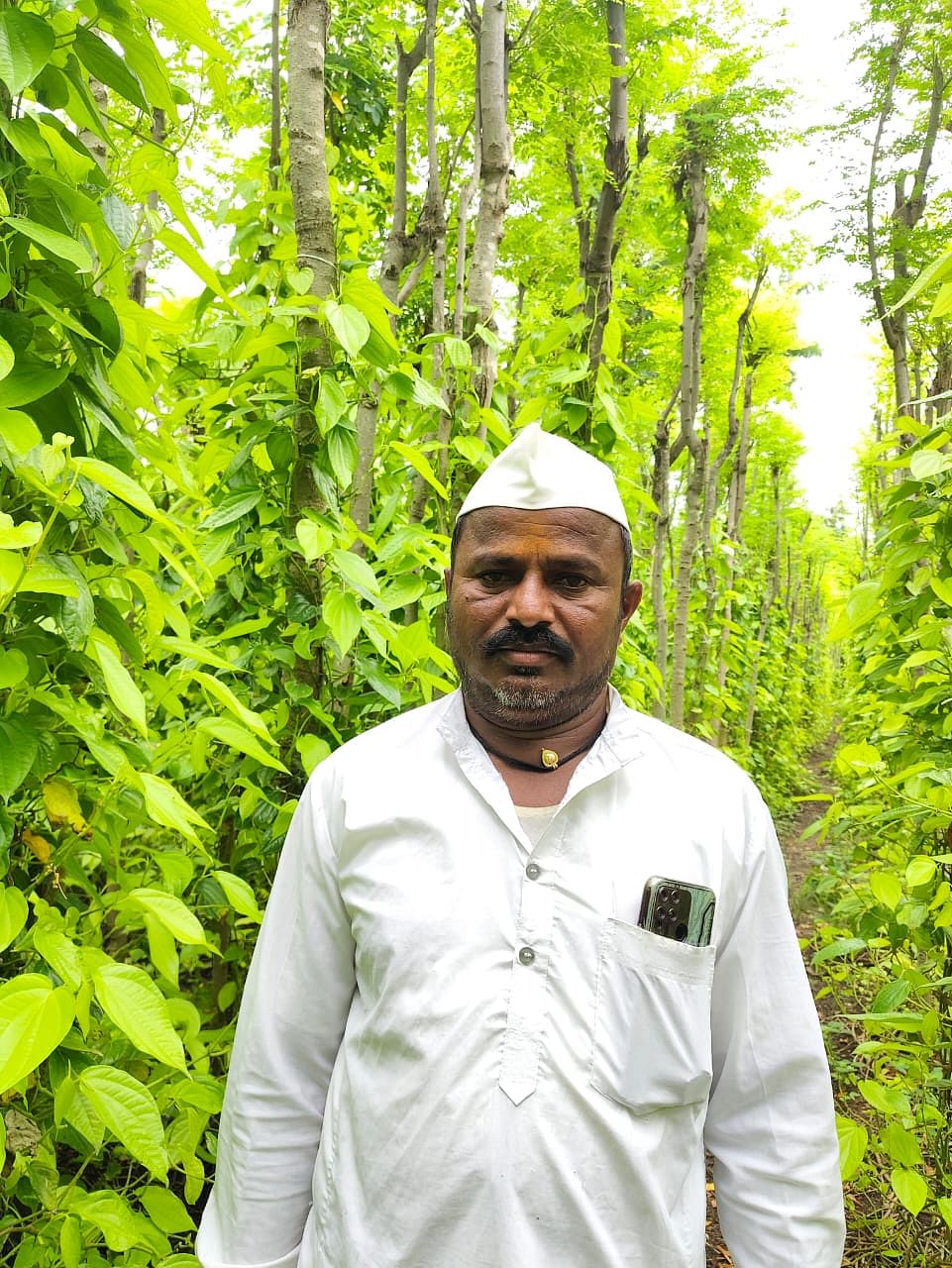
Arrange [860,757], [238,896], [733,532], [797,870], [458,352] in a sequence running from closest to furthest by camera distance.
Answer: [238,896] < [860,757] < [458,352] < [797,870] < [733,532]

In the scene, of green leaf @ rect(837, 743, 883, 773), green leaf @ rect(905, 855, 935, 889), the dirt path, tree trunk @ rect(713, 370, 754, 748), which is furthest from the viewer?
tree trunk @ rect(713, 370, 754, 748)

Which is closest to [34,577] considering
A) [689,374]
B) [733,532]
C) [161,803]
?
[161,803]

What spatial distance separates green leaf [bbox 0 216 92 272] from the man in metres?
0.70

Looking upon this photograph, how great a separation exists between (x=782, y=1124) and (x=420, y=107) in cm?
513

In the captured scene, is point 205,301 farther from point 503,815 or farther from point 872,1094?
point 872,1094

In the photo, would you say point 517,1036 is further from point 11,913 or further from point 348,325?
point 348,325

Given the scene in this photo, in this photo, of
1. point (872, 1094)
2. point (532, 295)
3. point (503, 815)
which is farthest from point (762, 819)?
point (532, 295)

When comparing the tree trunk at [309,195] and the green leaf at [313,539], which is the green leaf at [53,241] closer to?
the green leaf at [313,539]

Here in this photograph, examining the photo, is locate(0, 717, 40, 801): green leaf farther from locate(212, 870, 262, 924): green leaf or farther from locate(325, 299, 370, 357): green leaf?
locate(325, 299, 370, 357): green leaf

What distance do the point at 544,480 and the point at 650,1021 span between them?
0.84 metres

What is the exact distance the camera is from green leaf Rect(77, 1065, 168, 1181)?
3.94 feet

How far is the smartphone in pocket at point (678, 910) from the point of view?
4.52ft

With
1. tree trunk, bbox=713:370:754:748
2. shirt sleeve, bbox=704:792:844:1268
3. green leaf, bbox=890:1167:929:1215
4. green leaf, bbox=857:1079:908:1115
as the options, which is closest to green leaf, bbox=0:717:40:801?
shirt sleeve, bbox=704:792:844:1268

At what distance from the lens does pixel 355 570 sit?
190 centimetres
